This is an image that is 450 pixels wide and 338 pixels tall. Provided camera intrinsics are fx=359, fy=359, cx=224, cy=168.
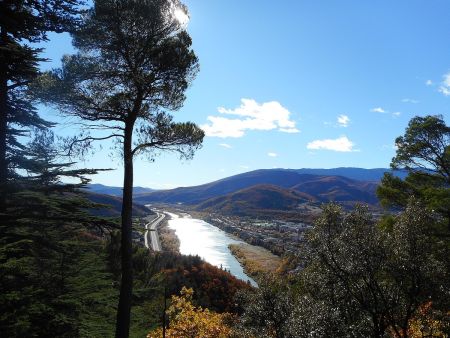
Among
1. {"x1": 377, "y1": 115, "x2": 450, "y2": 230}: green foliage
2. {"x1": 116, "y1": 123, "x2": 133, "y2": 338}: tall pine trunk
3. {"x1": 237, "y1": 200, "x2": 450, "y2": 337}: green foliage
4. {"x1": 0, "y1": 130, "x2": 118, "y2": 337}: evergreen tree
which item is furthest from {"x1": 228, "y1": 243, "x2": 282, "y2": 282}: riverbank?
{"x1": 0, "y1": 130, "x2": 118, "y2": 337}: evergreen tree

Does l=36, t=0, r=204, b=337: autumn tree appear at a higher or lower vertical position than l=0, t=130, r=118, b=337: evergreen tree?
higher

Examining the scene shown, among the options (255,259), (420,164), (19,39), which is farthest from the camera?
(255,259)

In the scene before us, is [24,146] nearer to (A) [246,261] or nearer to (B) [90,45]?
(B) [90,45]

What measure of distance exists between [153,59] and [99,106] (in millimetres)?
3077

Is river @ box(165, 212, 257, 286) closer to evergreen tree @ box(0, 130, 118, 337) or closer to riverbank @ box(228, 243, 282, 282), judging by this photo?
riverbank @ box(228, 243, 282, 282)

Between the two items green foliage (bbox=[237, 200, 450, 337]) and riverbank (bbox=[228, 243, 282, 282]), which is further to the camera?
riverbank (bbox=[228, 243, 282, 282])

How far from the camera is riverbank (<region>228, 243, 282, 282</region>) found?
90.7m

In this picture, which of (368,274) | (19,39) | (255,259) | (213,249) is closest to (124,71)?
(19,39)

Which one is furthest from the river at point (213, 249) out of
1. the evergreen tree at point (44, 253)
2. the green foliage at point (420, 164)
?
the evergreen tree at point (44, 253)

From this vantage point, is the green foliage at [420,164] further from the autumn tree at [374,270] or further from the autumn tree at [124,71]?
the autumn tree at [124,71]

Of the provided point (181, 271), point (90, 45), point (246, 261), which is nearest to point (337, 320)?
point (90, 45)

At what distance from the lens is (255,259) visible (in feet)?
350

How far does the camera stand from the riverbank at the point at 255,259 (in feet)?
298

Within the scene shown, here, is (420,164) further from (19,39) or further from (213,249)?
(213,249)
